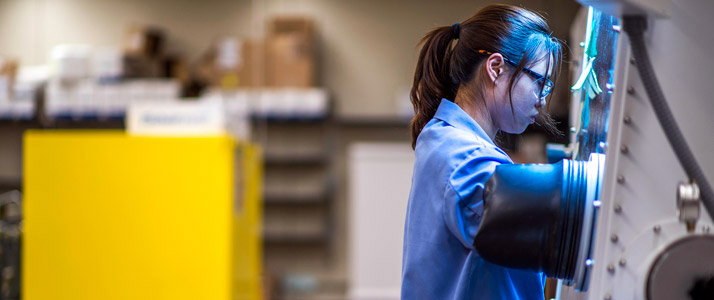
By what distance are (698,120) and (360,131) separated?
19.8ft

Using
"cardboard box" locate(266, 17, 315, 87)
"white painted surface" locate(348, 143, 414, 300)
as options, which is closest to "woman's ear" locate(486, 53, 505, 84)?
"white painted surface" locate(348, 143, 414, 300)

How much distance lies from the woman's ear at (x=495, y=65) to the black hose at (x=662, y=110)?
23cm

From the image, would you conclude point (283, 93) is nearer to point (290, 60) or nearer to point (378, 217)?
point (290, 60)


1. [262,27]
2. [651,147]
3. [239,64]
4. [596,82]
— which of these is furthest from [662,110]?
[262,27]

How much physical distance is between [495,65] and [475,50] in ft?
0.13

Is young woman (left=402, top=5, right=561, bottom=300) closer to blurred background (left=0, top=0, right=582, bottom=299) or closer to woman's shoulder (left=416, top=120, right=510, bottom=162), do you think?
woman's shoulder (left=416, top=120, right=510, bottom=162)

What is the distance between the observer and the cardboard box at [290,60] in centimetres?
641

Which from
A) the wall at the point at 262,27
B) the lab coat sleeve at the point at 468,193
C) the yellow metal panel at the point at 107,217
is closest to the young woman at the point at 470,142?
the lab coat sleeve at the point at 468,193

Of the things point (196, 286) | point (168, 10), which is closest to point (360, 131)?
point (168, 10)

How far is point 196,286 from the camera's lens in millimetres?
3152

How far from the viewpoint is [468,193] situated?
34.9 inches

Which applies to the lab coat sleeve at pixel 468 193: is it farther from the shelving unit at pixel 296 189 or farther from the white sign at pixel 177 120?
the shelving unit at pixel 296 189

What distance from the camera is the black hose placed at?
28.3 inches

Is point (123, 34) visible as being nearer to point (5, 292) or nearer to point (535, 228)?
point (5, 292)
